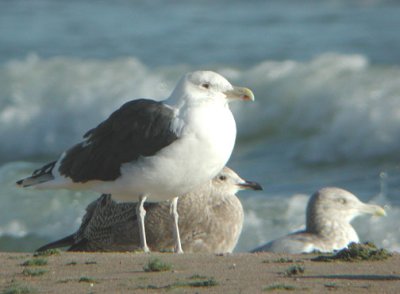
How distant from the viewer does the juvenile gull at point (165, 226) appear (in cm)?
1082

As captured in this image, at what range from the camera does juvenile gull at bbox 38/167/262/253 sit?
10820 mm

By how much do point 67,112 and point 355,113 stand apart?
6263 mm

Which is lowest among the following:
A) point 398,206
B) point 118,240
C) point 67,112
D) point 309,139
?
point 118,240

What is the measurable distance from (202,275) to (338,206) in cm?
529

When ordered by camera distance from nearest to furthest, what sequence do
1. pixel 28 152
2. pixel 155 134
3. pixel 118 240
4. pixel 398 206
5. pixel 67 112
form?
pixel 155 134 → pixel 118 240 → pixel 398 206 → pixel 28 152 → pixel 67 112

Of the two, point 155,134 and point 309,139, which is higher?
point 309,139

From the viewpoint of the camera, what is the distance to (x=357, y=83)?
2109 centimetres

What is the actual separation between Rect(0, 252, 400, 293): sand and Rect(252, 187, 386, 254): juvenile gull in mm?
2710

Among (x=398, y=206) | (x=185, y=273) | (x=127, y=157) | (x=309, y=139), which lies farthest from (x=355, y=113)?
(x=185, y=273)

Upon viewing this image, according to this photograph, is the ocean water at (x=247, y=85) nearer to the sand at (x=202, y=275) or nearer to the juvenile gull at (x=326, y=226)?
the juvenile gull at (x=326, y=226)

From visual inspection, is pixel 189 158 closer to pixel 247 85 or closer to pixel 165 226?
pixel 165 226

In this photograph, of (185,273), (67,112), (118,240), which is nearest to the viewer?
(185,273)

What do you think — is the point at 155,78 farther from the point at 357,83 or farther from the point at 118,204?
the point at 118,204

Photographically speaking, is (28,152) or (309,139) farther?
(28,152)
